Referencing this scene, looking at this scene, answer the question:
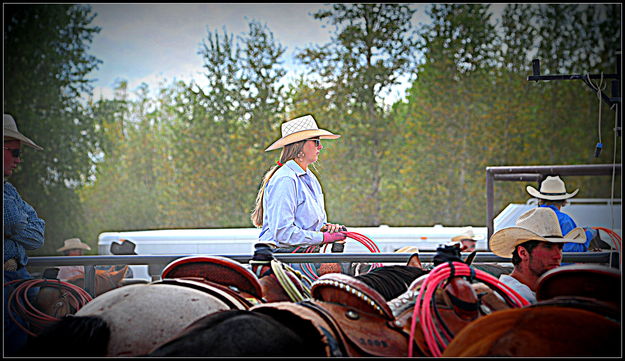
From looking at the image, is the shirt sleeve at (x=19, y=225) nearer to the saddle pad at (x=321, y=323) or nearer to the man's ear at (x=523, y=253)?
the saddle pad at (x=321, y=323)

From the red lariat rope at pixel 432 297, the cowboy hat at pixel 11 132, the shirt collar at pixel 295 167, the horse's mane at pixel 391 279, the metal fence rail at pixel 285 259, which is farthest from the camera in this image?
the shirt collar at pixel 295 167

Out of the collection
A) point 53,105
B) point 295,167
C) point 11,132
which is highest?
point 53,105

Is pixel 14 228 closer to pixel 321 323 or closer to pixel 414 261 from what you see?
pixel 321 323

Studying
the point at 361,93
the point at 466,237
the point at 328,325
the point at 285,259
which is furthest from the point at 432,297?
the point at 361,93

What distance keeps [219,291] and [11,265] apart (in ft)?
3.35

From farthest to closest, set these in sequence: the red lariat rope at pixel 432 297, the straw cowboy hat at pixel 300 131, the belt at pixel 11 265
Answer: the straw cowboy hat at pixel 300 131, the belt at pixel 11 265, the red lariat rope at pixel 432 297

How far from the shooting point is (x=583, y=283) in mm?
1800

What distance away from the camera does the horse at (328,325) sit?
1.46 metres

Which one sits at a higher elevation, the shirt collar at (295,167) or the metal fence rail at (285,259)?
the shirt collar at (295,167)

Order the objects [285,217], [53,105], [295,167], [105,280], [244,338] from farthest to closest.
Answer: [53,105] → [105,280] → [295,167] → [285,217] → [244,338]

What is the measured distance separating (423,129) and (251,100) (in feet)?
14.5

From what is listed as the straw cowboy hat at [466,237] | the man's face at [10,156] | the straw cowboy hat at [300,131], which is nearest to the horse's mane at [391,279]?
the straw cowboy hat at [300,131]

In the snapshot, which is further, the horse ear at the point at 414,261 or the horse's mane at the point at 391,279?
the horse ear at the point at 414,261

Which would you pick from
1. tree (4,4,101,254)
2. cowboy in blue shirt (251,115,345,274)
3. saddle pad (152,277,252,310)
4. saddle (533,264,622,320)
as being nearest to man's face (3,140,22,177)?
saddle pad (152,277,252,310)
